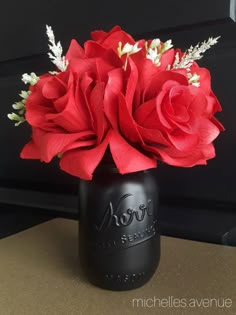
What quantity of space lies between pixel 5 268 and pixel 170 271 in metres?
0.26

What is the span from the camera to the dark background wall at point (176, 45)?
2.26 ft

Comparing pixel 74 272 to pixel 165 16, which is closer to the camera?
pixel 74 272

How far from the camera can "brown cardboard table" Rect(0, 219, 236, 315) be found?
1.52 ft

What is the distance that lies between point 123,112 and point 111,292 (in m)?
0.25

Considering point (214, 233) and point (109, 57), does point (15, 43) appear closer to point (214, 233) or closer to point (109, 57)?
point (109, 57)

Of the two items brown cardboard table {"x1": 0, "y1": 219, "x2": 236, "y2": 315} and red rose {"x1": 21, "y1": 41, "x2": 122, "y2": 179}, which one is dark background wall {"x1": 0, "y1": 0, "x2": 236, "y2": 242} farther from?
red rose {"x1": 21, "y1": 41, "x2": 122, "y2": 179}

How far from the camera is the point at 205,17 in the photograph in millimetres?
701

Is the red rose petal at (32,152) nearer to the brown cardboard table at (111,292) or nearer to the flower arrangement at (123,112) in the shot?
the flower arrangement at (123,112)

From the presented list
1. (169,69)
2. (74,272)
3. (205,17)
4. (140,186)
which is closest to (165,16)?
(205,17)

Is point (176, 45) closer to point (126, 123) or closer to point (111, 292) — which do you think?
point (126, 123)

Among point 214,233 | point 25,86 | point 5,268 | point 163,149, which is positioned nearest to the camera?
point 163,149

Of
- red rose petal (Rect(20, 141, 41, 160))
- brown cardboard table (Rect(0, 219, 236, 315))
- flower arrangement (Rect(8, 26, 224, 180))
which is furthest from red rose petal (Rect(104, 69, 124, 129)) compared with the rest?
brown cardboard table (Rect(0, 219, 236, 315))

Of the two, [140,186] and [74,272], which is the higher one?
[140,186]

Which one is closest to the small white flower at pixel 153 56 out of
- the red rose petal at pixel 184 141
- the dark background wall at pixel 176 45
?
the red rose petal at pixel 184 141
